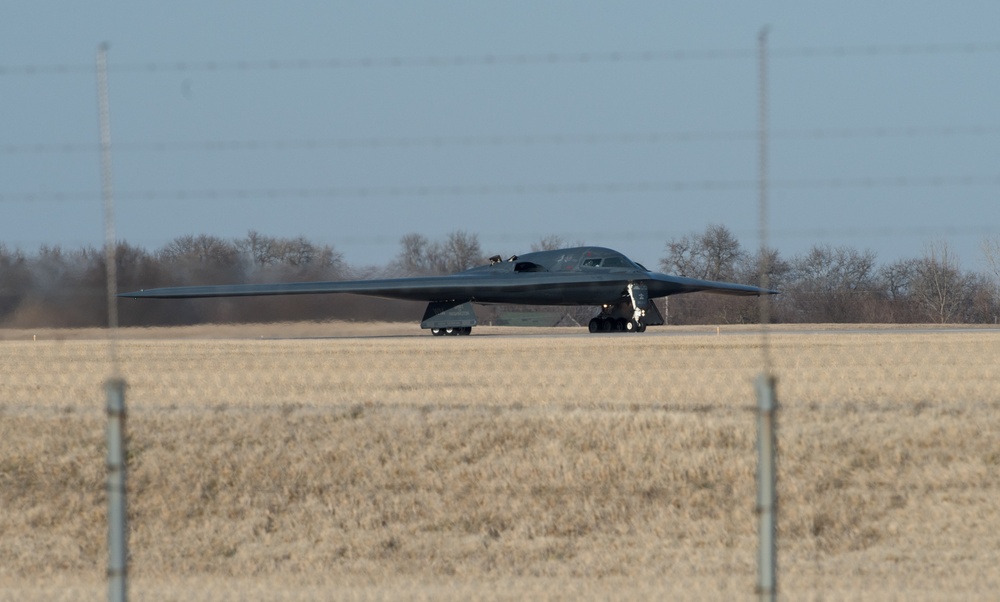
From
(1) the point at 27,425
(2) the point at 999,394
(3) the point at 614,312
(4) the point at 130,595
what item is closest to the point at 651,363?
(2) the point at 999,394

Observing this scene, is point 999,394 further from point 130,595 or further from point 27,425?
point 27,425

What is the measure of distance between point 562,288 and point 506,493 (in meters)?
23.1

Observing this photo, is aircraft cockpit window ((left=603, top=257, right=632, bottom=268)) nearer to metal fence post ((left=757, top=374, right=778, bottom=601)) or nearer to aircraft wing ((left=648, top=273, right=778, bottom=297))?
aircraft wing ((left=648, top=273, right=778, bottom=297))

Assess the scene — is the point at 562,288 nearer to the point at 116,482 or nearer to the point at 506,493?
the point at 506,493

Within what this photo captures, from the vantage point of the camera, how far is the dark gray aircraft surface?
31.2 m

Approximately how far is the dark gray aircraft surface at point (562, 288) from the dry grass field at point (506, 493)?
1797 cm

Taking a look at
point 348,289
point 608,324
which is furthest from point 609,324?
point 348,289

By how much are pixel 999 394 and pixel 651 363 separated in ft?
21.4

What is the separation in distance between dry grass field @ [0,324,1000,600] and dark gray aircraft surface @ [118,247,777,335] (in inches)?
707

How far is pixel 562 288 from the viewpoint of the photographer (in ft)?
107

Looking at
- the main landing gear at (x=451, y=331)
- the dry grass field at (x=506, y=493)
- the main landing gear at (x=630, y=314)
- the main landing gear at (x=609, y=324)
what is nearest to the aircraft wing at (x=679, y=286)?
the main landing gear at (x=630, y=314)

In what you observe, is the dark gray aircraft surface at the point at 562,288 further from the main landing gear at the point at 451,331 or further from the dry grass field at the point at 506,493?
the dry grass field at the point at 506,493

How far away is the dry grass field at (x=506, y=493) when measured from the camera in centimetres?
822

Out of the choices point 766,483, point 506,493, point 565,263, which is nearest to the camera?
point 766,483
